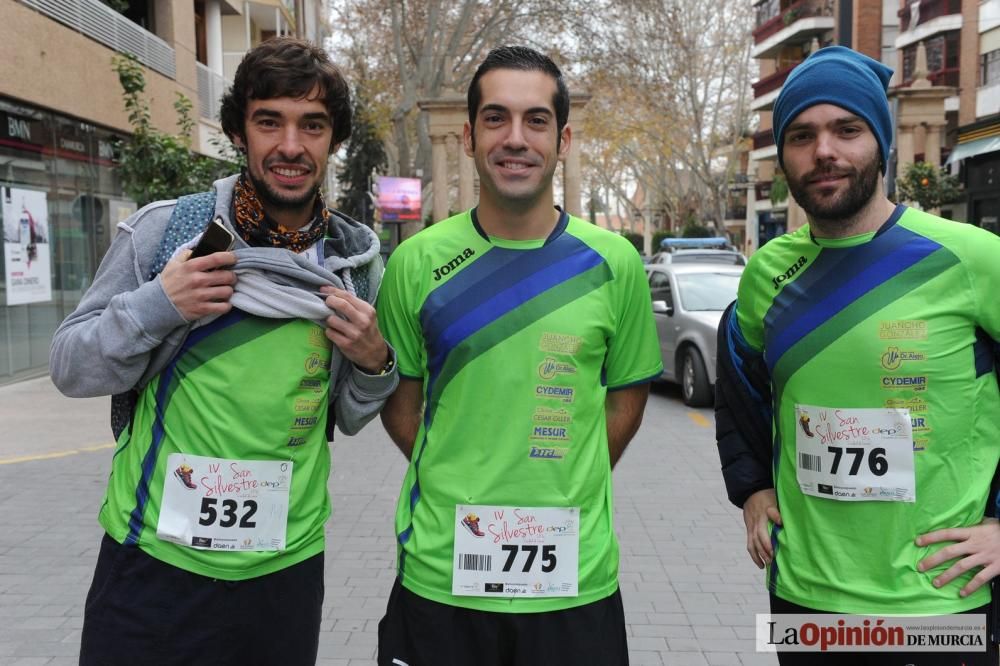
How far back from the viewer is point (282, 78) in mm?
2494

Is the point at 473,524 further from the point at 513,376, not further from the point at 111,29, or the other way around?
the point at 111,29

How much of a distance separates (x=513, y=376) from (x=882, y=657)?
1186mm

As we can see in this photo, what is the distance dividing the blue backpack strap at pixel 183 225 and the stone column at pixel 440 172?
16457 millimetres

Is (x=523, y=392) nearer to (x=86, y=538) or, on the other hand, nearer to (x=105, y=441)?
(x=86, y=538)

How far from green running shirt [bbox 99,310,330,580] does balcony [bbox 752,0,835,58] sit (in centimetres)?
4790

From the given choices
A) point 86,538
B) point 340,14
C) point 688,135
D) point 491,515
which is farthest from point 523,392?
point 688,135

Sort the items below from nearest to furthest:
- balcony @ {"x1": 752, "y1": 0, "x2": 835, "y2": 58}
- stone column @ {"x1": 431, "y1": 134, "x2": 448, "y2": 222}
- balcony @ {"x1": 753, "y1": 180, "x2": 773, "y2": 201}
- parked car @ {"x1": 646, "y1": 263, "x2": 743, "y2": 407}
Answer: parked car @ {"x1": 646, "y1": 263, "x2": 743, "y2": 407} → stone column @ {"x1": 431, "y1": 134, "x2": 448, "y2": 222} → balcony @ {"x1": 752, "y1": 0, "x2": 835, "y2": 58} → balcony @ {"x1": 753, "y1": 180, "x2": 773, "y2": 201}

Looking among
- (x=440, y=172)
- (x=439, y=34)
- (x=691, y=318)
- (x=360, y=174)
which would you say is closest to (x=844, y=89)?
(x=691, y=318)

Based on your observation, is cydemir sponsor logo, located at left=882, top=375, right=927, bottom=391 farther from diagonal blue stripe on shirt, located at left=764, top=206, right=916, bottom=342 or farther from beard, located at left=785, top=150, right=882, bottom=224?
beard, located at left=785, top=150, right=882, bottom=224

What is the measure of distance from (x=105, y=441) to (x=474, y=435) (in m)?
7.47

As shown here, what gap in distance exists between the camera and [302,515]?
2.50 m

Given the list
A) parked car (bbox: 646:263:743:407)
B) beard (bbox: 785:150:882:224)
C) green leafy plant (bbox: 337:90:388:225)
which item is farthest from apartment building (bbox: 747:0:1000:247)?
green leafy plant (bbox: 337:90:388:225)

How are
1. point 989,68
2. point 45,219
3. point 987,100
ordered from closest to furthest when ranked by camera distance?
point 45,219 < point 987,100 < point 989,68

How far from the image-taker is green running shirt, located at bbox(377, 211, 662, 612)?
240 cm
